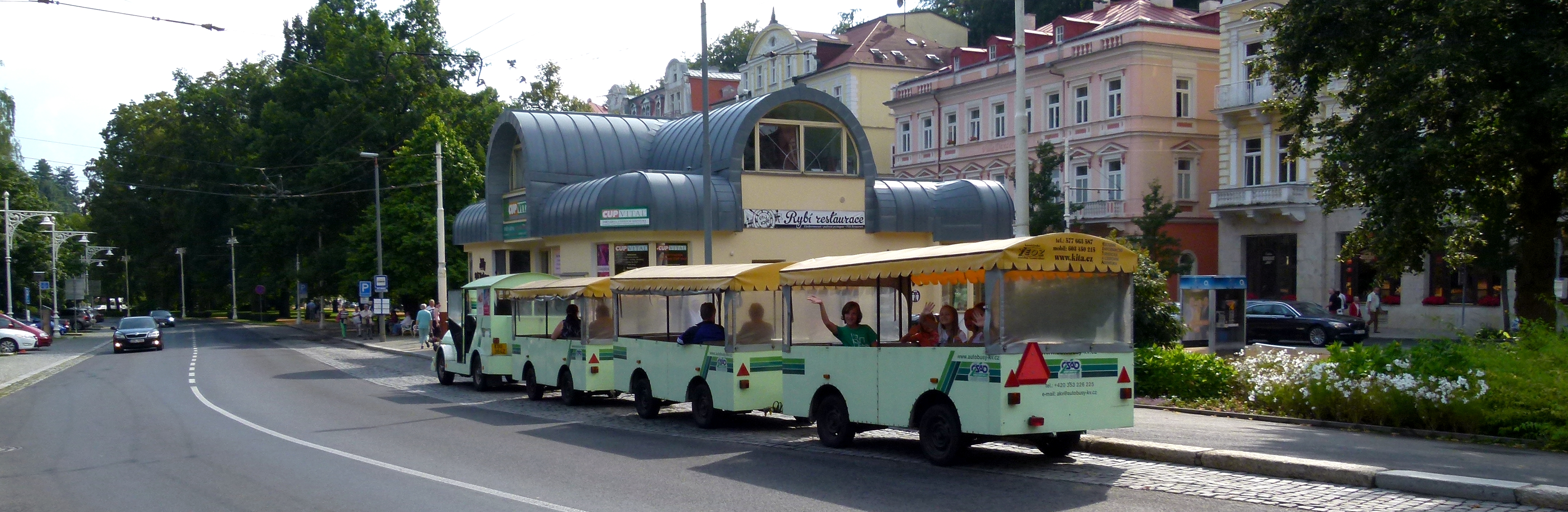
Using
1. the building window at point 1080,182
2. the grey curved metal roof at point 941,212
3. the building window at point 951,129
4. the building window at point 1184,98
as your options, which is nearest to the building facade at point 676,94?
the building window at point 951,129

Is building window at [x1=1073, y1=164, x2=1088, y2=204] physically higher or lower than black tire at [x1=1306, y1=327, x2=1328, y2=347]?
higher

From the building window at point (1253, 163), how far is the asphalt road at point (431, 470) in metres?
33.2

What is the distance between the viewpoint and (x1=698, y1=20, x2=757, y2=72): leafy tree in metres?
94.8

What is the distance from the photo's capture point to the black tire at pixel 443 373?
2562cm

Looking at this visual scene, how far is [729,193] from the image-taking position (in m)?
28.1

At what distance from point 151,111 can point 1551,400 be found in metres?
79.5

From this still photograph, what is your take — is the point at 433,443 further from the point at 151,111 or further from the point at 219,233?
the point at 151,111

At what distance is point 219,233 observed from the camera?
211 ft

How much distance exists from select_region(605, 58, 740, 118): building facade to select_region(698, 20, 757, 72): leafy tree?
1238 millimetres

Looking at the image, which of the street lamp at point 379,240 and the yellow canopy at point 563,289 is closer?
the yellow canopy at point 563,289

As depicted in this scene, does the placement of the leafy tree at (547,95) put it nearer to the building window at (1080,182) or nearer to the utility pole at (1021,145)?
the building window at (1080,182)

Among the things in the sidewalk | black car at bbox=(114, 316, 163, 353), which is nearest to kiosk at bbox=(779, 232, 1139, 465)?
the sidewalk

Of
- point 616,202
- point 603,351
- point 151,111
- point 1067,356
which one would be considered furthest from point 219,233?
point 1067,356

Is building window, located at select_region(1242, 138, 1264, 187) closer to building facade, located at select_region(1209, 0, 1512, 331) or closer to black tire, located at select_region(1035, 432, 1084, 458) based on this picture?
building facade, located at select_region(1209, 0, 1512, 331)
